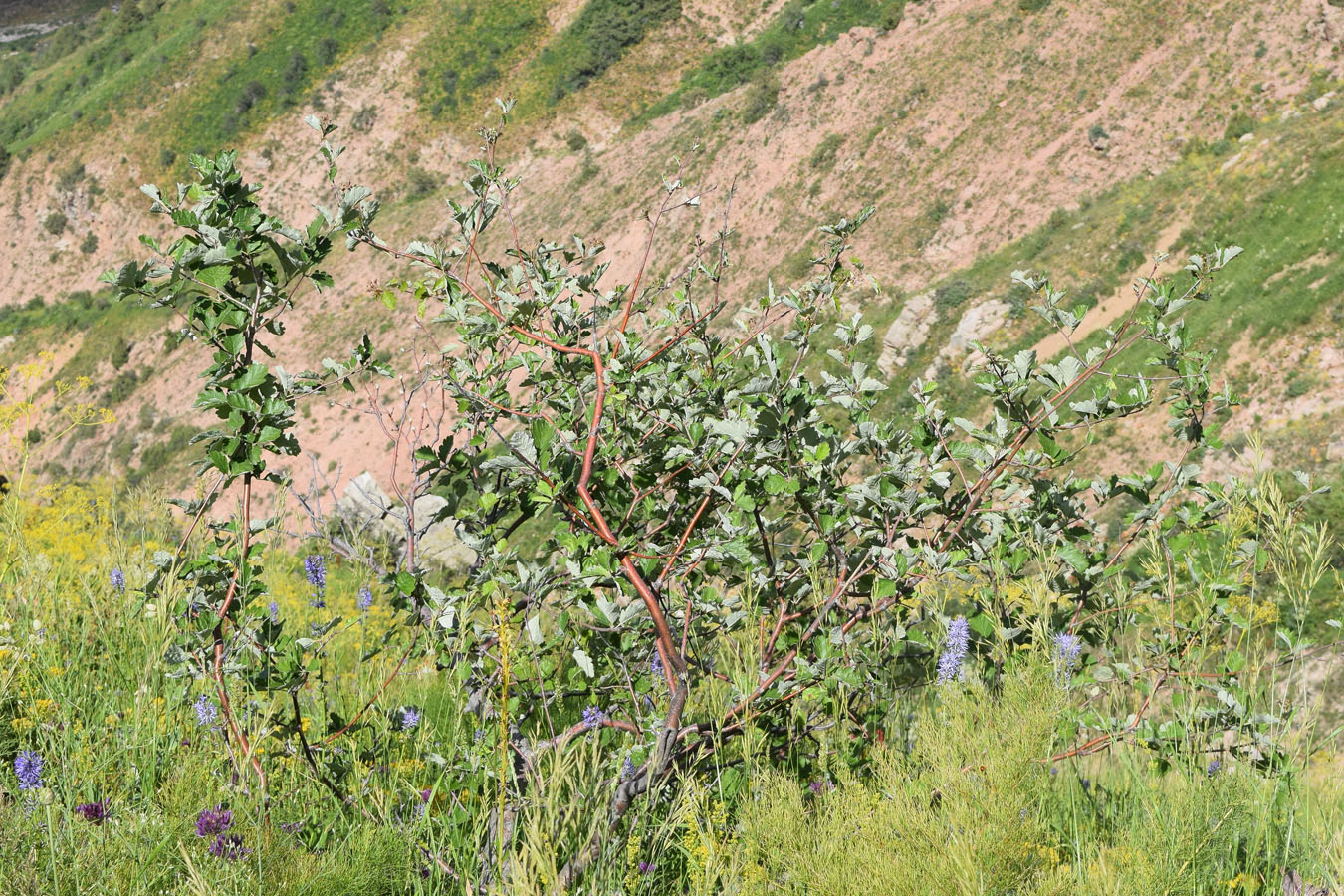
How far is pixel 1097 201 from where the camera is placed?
2289 centimetres

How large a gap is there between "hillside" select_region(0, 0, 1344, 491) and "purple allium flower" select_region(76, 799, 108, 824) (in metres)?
1.24

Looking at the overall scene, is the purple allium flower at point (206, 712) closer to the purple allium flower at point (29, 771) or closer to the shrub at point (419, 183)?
the purple allium flower at point (29, 771)

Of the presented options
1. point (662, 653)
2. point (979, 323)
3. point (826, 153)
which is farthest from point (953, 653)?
point (826, 153)

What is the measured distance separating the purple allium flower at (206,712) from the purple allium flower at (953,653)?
1.93 metres

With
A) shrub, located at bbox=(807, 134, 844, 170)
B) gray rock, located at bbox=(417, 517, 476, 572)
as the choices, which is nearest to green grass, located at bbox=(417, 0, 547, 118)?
shrub, located at bbox=(807, 134, 844, 170)

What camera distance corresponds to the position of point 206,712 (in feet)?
7.89

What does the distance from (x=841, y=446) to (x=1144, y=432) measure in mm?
14681

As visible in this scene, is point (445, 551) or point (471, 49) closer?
point (445, 551)

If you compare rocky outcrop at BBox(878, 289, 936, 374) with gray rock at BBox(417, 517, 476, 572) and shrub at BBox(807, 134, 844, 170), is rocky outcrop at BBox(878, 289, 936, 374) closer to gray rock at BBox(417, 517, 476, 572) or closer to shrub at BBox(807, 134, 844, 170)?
shrub at BBox(807, 134, 844, 170)

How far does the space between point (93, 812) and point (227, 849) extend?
404 mm

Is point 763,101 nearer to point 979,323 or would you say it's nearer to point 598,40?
point 979,323

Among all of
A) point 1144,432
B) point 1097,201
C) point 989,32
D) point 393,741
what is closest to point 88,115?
point 989,32

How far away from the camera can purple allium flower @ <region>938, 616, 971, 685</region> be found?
2124mm

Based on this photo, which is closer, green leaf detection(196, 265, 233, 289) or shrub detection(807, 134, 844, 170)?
green leaf detection(196, 265, 233, 289)
